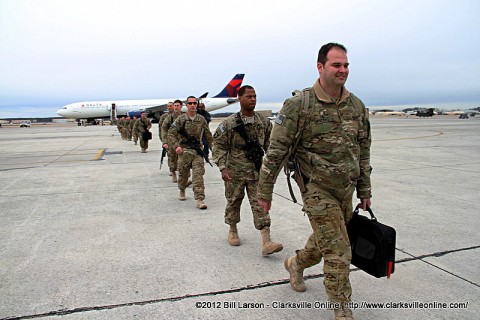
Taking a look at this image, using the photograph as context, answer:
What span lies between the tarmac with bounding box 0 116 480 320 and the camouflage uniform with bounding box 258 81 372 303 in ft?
1.79

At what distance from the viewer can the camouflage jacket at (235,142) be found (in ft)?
13.3

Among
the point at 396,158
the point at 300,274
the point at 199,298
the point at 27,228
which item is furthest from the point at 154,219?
the point at 396,158

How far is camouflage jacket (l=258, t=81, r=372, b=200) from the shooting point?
8.36ft

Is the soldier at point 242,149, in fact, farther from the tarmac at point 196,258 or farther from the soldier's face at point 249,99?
the tarmac at point 196,258

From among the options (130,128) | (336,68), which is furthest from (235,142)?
(130,128)

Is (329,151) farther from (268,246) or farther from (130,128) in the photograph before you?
(130,128)

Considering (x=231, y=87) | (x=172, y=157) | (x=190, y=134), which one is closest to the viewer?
(x=190, y=134)

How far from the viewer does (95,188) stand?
24.7 ft

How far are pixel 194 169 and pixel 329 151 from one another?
371 cm

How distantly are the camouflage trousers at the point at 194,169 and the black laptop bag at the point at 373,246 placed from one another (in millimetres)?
3488

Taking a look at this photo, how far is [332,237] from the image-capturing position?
2.49m

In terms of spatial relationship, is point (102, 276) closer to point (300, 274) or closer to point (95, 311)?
point (95, 311)

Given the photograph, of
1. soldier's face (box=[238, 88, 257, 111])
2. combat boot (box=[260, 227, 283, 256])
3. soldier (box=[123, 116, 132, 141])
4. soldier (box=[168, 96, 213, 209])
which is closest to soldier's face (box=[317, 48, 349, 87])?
soldier's face (box=[238, 88, 257, 111])

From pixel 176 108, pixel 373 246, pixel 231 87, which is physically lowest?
pixel 373 246
